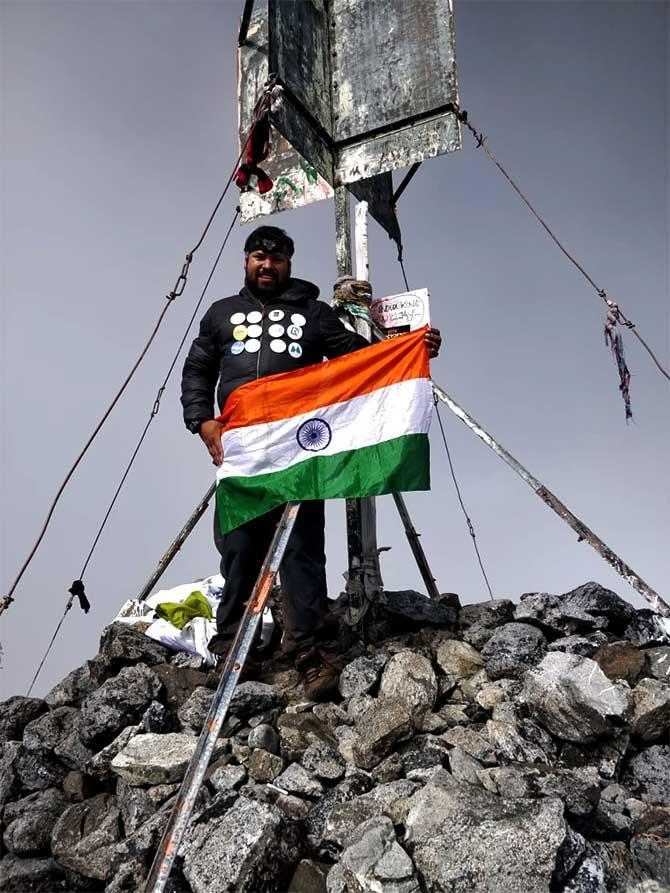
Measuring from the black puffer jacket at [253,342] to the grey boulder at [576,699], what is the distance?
323cm

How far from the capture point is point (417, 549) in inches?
262

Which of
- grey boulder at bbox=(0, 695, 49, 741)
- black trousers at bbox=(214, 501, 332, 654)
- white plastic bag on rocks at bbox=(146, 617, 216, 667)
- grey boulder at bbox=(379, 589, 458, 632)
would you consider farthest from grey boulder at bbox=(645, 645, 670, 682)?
grey boulder at bbox=(0, 695, 49, 741)

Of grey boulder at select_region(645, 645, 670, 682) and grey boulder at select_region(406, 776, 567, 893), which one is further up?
grey boulder at select_region(645, 645, 670, 682)

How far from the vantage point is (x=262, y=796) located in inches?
144

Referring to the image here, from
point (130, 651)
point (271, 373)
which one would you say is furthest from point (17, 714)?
point (271, 373)

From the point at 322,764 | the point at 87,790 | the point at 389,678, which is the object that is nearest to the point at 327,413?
the point at 389,678

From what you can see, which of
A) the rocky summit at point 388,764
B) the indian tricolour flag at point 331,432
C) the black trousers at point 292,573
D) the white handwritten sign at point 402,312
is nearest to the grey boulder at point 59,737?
the rocky summit at point 388,764

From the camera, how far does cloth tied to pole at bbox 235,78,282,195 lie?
5.68 m

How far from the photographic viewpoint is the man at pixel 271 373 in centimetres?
513

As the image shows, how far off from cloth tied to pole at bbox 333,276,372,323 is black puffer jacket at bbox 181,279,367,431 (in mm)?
263

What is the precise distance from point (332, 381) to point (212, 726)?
2.82 metres

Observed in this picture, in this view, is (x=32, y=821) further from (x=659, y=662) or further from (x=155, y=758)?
(x=659, y=662)

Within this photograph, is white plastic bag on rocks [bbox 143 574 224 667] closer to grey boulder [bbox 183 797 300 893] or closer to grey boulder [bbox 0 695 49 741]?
grey boulder [bbox 0 695 49 741]

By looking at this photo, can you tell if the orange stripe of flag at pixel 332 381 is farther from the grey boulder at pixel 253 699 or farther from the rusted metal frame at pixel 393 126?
the rusted metal frame at pixel 393 126
